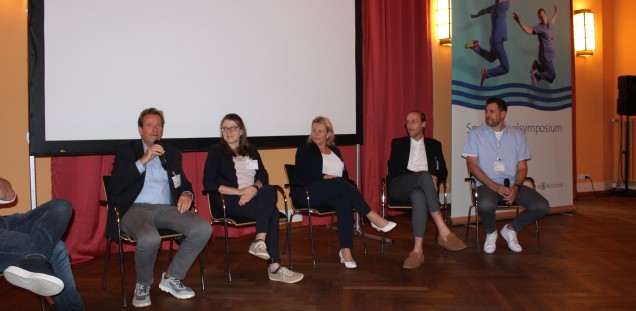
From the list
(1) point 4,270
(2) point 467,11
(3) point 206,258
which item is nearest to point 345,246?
(3) point 206,258

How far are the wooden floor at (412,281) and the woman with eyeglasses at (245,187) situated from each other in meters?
0.23

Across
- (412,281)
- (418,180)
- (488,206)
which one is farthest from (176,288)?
(488,206)

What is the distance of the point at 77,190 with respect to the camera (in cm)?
446

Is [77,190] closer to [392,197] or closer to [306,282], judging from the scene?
[306,282]

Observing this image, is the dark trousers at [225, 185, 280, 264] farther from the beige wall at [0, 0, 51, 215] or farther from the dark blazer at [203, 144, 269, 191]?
the beige wall at [0, 0, 51, 215]

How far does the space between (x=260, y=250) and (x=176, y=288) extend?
56 centimetres

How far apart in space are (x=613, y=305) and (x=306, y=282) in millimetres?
1840

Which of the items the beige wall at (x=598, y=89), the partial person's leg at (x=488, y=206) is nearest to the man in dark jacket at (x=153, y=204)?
the partial person's leg at (x=488, y=206)

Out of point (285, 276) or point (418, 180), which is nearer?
point (285, 276)

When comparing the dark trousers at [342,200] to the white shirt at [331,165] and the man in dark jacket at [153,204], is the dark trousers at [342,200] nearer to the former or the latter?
the white shirt at [331,165]

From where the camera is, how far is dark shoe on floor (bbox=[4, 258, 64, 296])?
8.41ft

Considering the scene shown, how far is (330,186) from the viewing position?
14.6 ft

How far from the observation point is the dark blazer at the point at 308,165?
458 centimetres

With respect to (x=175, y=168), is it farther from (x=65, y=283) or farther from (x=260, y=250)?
(x=65, y=283)
